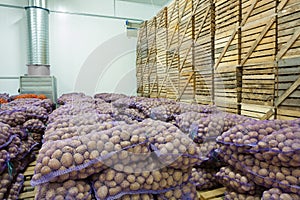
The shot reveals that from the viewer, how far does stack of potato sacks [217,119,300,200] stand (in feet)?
4.24

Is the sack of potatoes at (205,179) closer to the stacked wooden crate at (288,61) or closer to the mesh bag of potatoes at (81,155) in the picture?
the mesh bag of potatoes at (81,155)

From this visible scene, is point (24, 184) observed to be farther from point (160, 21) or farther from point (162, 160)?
point (160, 21)

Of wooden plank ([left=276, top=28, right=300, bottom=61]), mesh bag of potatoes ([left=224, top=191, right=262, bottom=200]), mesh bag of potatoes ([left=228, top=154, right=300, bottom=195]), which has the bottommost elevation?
mesh bag of potatoes ([left=224, top=191, right=262, bottom=200])

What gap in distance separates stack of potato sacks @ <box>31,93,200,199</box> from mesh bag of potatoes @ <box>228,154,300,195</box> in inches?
17.0

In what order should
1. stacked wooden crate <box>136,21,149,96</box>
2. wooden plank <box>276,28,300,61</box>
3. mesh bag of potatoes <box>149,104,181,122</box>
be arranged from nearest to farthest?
wooden plank <box>276,28,300,61</box>
mesh bag of potatoes <box>149,104,181,122</box>
stacked wooden crate <box>136,21,149,96</box>

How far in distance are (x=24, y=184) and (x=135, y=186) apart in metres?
1.51

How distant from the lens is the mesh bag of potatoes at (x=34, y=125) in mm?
2613

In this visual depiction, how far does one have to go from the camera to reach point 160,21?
6.33 meters

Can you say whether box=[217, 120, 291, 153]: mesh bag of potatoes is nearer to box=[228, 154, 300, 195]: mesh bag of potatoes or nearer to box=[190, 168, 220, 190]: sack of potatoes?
box=[228, 154, 300, 195]: mesh bag of potatoes

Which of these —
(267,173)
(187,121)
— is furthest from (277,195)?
(187,121)

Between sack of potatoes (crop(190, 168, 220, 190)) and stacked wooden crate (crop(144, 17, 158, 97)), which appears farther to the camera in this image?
stacked wooden crate (crop(144, 17, 158, 97))

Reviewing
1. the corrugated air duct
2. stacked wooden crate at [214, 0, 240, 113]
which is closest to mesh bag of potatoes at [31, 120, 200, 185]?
stacked wooden crate at [214, 0, 240, 113]

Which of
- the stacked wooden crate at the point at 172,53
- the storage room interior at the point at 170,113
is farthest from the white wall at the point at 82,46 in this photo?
the stacked wooden crate at the point at 172,53

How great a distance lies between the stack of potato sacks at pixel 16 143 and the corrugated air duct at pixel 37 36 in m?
4.51
